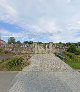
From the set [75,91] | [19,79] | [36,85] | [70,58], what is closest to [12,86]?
[36,85]

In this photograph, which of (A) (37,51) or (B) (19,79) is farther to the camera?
(A) (37,51)

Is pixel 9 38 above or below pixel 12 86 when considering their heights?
above

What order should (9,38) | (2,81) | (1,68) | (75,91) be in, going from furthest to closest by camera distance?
1. (9,38)
2. (1,68)
3. (2,81)
4. (75,91)

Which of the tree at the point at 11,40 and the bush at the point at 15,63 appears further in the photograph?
the tree at the point at 11,40

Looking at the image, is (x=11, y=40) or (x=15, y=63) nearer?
(x=15, y=63)

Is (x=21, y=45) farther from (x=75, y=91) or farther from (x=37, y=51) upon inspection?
→ (x=75, y=91)

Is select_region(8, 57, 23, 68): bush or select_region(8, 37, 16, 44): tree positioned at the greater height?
select_region(8, 37, 16, 44): tree

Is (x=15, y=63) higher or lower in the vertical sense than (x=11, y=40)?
lower

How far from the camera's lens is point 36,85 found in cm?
1018

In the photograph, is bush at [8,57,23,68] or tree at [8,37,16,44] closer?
bush at [8,57,23,68]

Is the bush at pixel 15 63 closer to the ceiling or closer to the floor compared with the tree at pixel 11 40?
closer to the floor

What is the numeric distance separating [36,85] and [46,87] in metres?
0.58

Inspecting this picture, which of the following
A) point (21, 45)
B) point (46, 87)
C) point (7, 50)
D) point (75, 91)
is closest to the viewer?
point (75, 91)

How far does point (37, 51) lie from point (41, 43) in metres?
6.21
